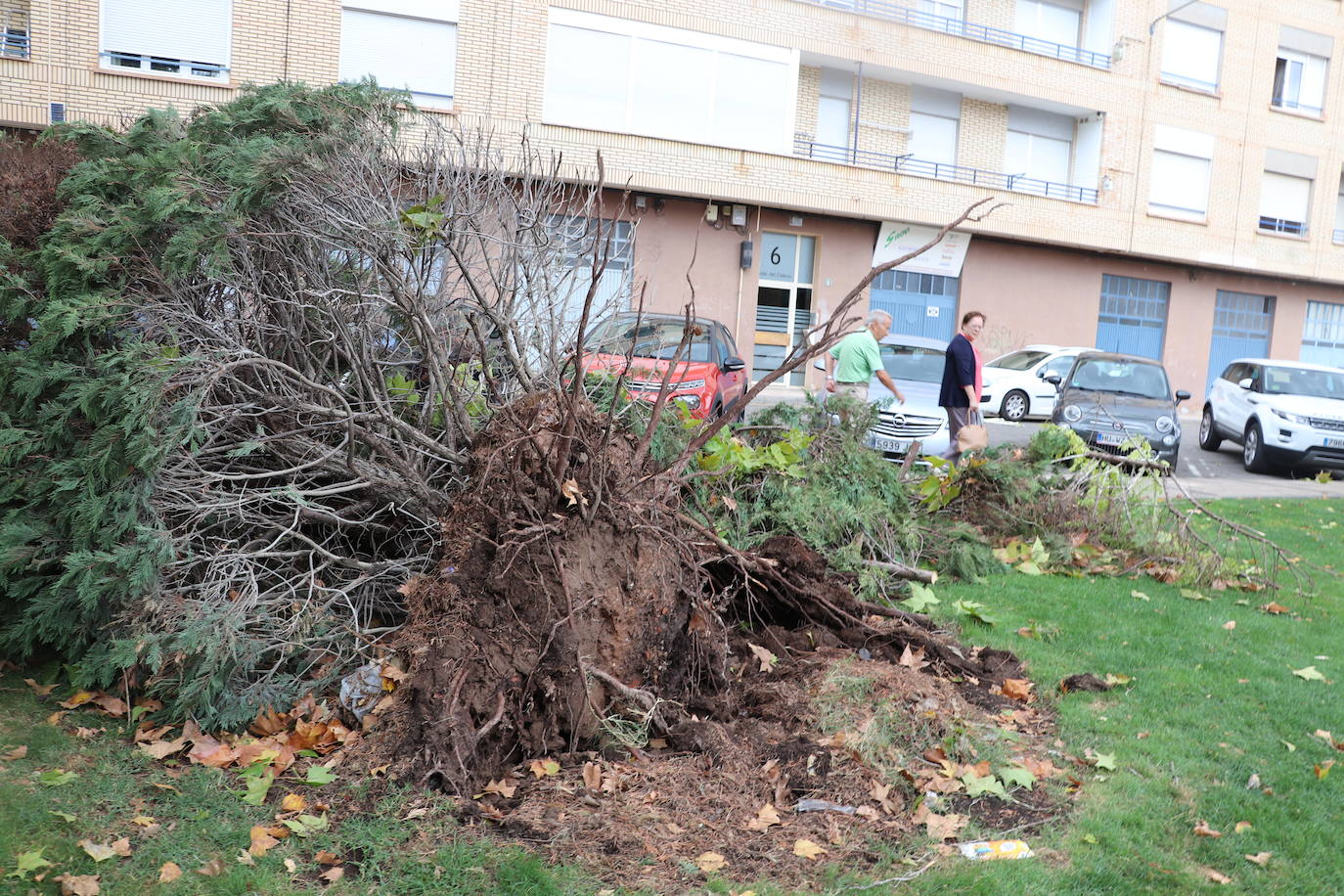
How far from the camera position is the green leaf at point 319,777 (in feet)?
13.6

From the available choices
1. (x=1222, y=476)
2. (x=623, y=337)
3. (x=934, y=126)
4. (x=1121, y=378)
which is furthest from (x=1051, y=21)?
(x=623, y=337)

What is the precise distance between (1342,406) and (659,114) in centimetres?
1286

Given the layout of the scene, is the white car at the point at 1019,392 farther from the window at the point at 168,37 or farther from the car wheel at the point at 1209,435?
the window at the point at 168,37

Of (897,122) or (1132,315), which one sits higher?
(897,122)

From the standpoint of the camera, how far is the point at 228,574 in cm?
502

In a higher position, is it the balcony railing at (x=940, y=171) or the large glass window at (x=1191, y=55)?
the large glass window at (x=1191, y=55)

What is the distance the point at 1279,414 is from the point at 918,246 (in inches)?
363

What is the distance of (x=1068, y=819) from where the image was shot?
415cm

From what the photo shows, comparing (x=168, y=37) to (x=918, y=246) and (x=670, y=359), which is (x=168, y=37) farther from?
(x=918, y=246)

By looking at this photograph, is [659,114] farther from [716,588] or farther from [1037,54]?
[716,588]

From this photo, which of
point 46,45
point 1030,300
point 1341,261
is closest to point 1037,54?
point 1030,300

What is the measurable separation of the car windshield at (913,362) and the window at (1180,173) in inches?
628

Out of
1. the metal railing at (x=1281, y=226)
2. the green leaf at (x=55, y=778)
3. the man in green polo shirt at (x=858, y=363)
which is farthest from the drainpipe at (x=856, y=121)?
the green leaf at (x=55, y=778)

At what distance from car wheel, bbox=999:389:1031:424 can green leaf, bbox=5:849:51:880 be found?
62.2ft
